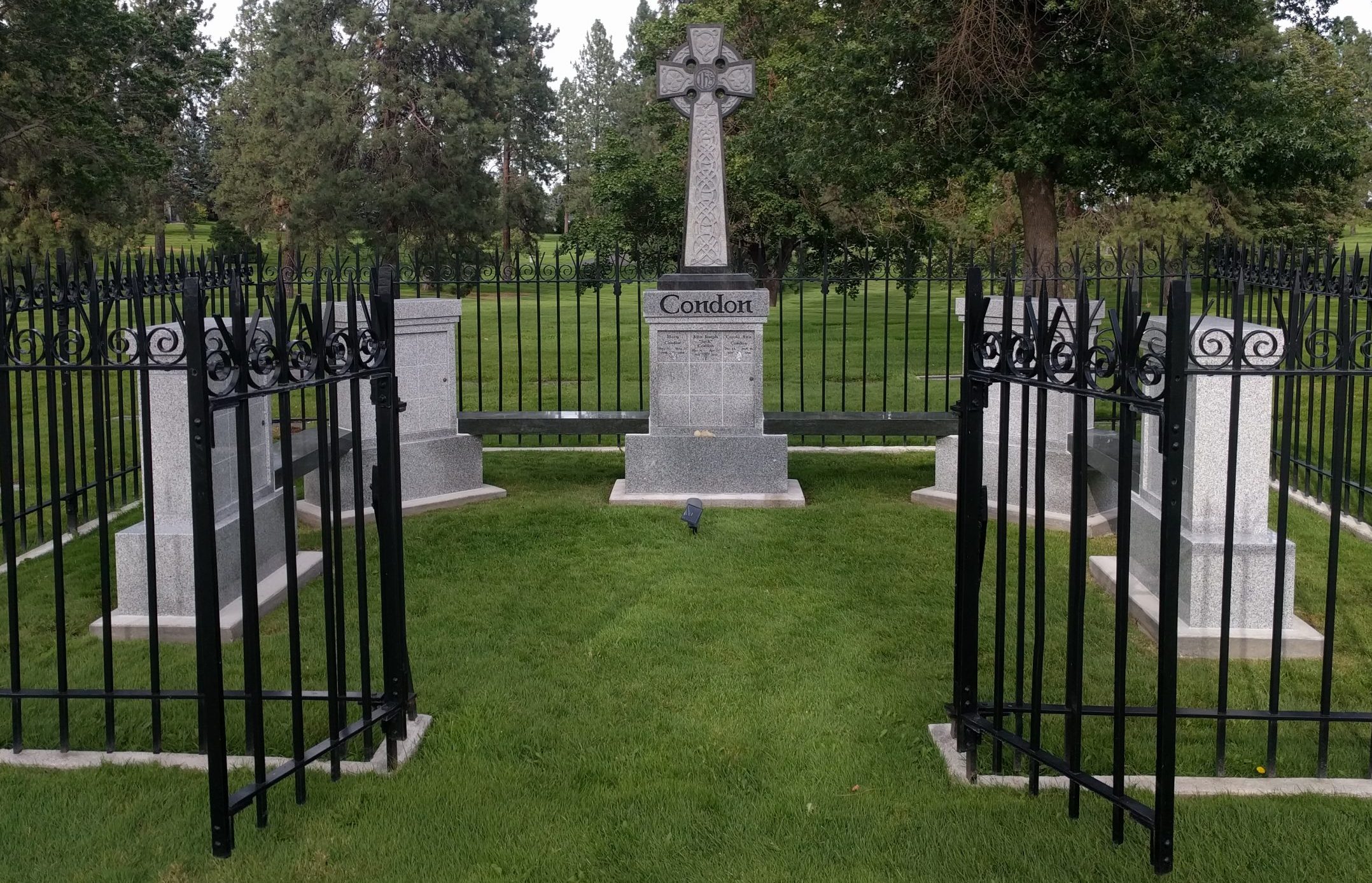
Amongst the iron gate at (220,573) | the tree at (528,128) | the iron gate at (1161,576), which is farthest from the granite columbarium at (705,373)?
the tree at (528,128)

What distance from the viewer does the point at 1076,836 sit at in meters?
3.96

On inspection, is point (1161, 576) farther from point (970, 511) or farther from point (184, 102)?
point (184, 102)

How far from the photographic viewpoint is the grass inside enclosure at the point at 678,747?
12.7 ft

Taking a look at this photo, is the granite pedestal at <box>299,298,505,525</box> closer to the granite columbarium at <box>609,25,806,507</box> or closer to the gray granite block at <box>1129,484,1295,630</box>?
Answer: the granite columbarium at <box>609,25,806,507</box>

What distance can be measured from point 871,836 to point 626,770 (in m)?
0.99

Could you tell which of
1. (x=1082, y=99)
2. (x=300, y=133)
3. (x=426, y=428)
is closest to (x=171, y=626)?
(x=426, y=428)

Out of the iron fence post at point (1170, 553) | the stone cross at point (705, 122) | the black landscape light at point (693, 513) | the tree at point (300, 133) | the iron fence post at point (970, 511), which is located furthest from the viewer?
the tree at point (300, 133)

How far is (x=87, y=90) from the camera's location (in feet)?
68.6

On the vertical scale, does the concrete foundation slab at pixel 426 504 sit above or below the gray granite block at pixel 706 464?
below

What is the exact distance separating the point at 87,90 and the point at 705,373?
1632 centimetres

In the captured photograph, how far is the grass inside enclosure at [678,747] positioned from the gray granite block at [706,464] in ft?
5.09

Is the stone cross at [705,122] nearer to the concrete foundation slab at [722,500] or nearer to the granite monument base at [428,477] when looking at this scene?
the concrete foundation slab at [722,500]

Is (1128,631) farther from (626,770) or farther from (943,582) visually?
(626,770)

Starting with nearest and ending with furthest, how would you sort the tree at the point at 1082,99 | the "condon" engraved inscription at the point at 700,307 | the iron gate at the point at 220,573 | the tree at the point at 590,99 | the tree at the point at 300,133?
the iron gate at the point at 220,573 < the "condon" engraved inscription at the point at 700,307 < the tree at the point at 1082,99 < the tree at the point at 300,133 < the tree at the point at 590,99
